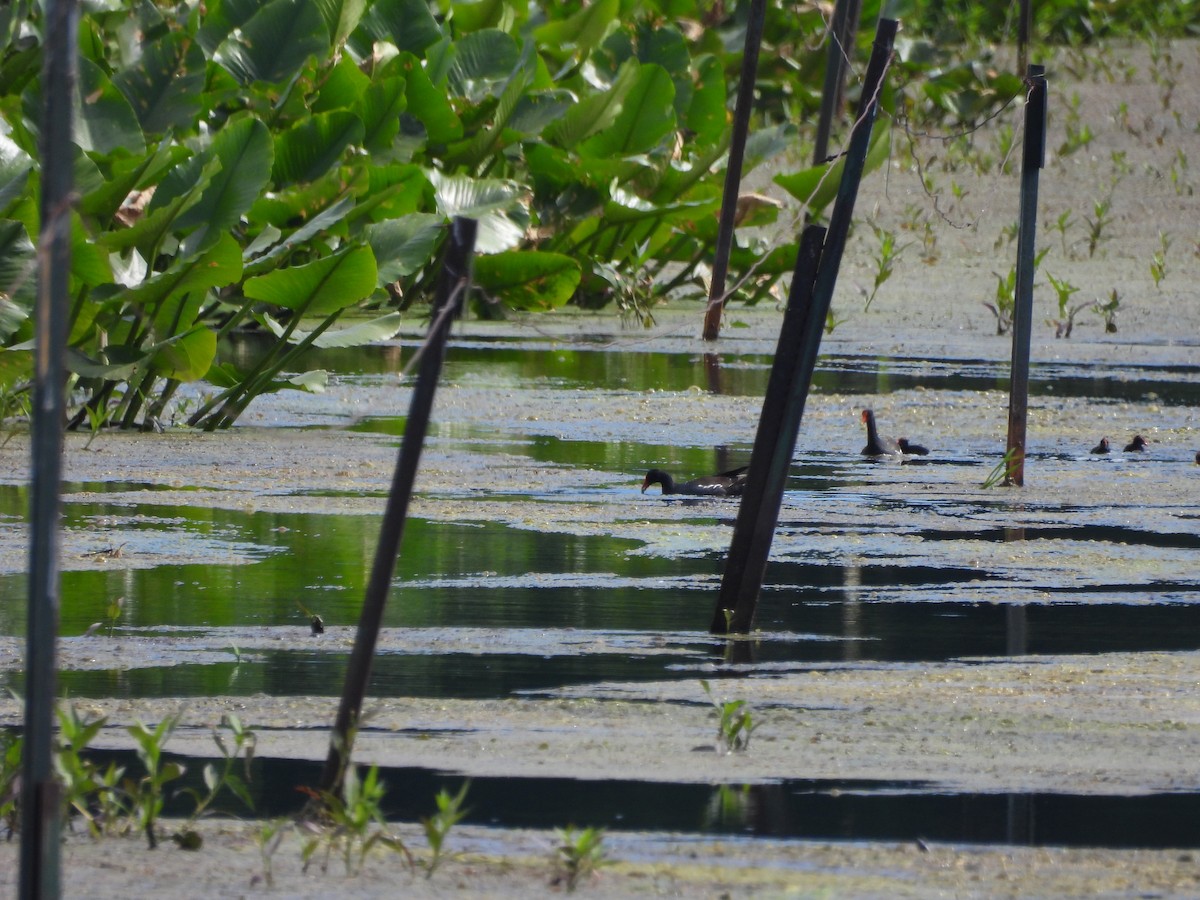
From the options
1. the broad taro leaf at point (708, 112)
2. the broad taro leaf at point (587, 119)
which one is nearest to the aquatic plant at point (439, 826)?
the broad taro leaf at point (587, 119)

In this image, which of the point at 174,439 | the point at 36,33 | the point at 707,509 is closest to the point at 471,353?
the point at 36,33

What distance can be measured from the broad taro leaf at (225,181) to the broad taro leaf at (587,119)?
16.5 feet

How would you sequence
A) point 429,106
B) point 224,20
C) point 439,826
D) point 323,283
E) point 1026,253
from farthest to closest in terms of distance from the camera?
point 429,106
point 224,20
point 323,283
point 1026,253
point 439,826

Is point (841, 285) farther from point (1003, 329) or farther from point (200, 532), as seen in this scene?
point (200, 532)

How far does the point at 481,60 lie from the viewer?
13383 mm

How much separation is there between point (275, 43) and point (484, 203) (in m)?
1.30

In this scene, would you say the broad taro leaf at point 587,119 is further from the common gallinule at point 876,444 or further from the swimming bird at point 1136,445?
the swimming bird at point 1136,445

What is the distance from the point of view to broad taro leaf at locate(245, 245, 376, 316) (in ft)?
27.9

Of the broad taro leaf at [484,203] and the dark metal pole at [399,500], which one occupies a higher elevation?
the broad taro leaf at [484,203]

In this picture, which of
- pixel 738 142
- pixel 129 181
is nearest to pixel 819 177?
pixel 738 142

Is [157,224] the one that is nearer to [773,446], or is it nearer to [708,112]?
[773,446]

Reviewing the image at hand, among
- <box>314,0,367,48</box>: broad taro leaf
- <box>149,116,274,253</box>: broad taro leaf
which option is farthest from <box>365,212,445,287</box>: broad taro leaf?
<box>314,0,367,48</box>: broad taro leaf

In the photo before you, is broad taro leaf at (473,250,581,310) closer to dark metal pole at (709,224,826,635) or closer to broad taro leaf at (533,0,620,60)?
broad taro leaf at (533,0,620,60)

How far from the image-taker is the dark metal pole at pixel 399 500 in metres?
3.69
